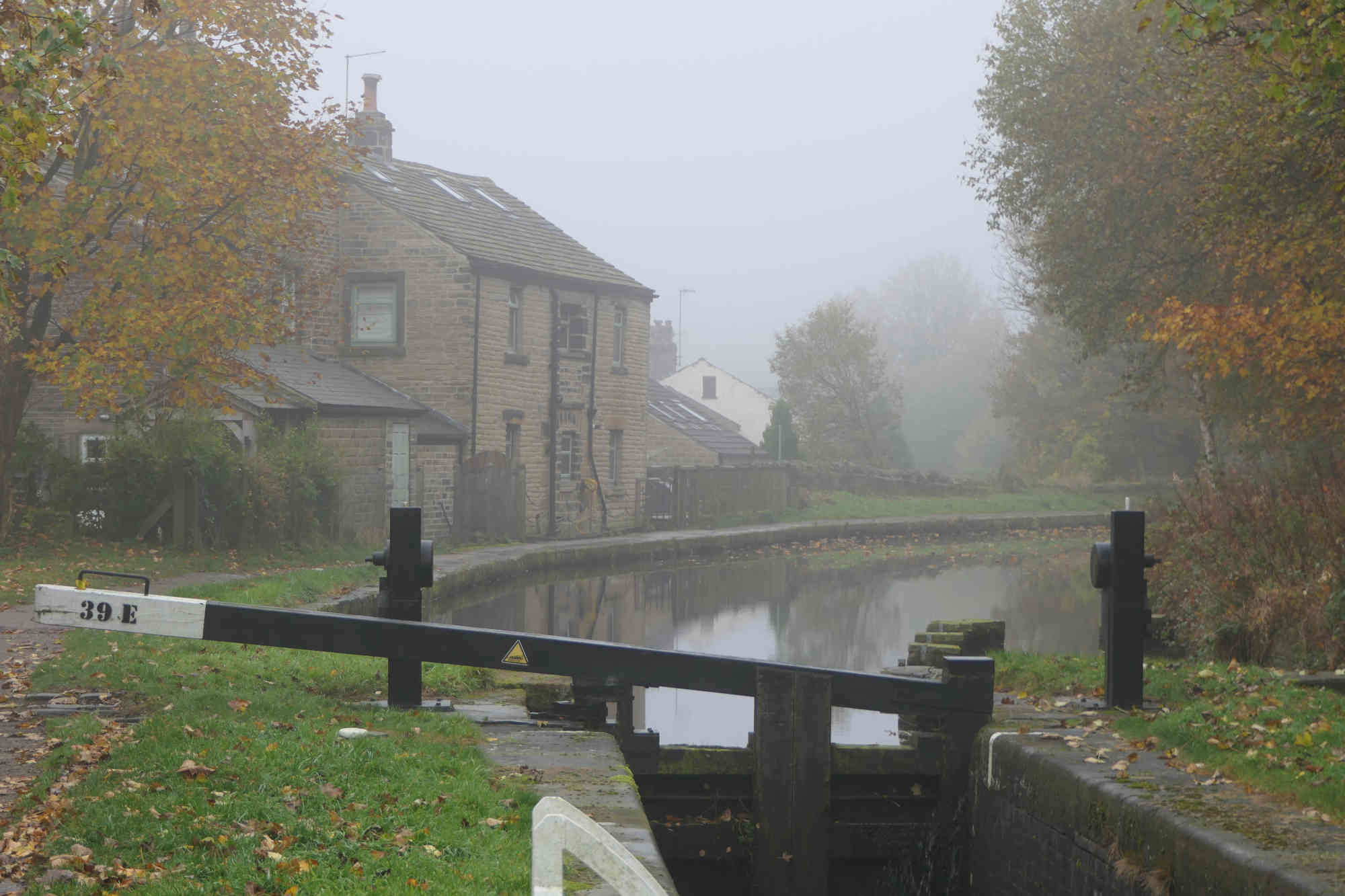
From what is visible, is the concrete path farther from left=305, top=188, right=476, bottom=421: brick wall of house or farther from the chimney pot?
the chimney pot

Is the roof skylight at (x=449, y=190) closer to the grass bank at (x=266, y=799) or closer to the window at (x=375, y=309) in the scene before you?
the window at (x=375, y=309)

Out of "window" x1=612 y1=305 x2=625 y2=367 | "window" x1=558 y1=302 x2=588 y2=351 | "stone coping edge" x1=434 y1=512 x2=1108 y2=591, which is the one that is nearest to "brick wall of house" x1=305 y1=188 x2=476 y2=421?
"window" x1=558 y1=302 x2=588 y2=351

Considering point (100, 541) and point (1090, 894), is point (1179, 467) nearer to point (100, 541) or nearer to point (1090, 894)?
point (100, 541)

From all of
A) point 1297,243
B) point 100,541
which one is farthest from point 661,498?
point 1297,243

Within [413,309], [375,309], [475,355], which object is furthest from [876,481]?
[375,309]

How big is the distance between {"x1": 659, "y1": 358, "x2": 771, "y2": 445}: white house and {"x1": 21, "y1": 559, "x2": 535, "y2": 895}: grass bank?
182 ft

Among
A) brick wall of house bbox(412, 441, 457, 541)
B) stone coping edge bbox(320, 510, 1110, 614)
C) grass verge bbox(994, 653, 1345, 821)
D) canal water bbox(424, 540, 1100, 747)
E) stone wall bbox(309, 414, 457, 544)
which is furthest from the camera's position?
brick wall of house bbox(412, 441, 457, 541)

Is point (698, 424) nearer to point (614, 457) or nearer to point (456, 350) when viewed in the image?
point (614, 457)

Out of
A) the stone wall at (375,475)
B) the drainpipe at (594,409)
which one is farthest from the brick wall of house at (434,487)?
the drainpipe at (594,409)

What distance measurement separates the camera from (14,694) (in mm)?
8852

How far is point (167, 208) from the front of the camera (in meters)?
18.5

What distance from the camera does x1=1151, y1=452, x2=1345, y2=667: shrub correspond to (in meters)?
11.3

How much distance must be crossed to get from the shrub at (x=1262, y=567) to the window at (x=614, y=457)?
748 inches

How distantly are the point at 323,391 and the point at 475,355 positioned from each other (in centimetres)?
398
